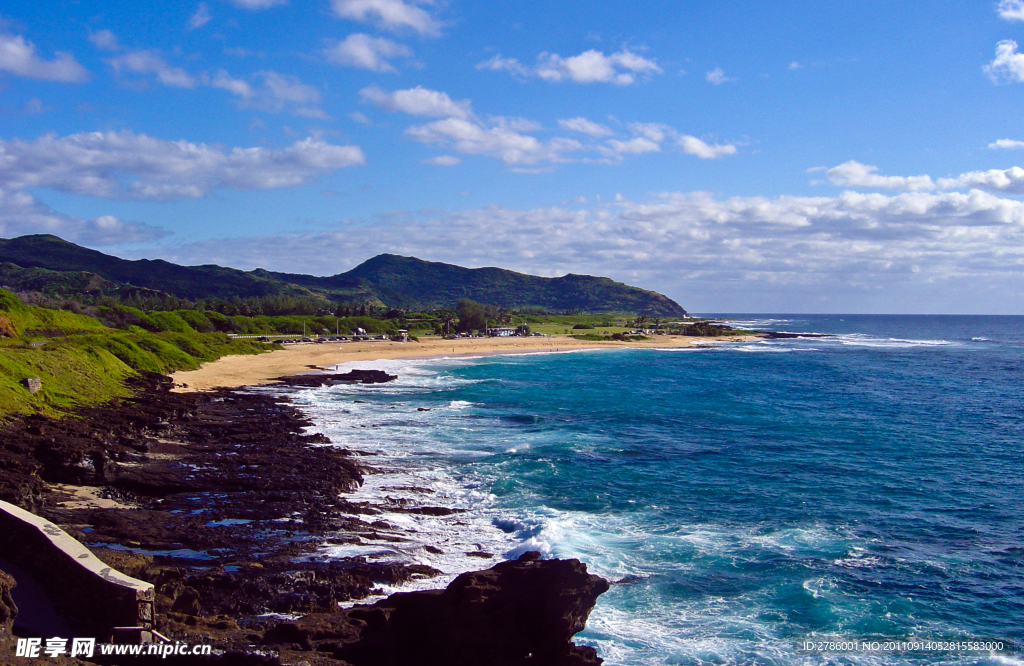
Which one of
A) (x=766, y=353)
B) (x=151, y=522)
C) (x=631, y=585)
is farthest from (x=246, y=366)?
(x=766, y=353)

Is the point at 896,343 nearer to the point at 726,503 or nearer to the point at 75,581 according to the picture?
the point at 726,503

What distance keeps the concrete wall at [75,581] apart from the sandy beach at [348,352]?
2974 cm

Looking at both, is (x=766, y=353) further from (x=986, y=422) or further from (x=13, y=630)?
(x=13, y=630)

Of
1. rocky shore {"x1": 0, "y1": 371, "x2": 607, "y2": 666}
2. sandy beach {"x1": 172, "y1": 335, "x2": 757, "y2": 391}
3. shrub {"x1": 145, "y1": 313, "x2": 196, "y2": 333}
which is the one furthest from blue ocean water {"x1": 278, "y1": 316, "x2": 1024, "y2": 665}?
shrub {"x1": 145, "y1": 313, "x2": 196, "y2": 333}

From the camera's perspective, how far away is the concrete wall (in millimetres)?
7969

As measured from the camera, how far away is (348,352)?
224ft

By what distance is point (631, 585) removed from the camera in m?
12.8

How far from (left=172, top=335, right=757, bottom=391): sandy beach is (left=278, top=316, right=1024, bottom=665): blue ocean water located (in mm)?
8451

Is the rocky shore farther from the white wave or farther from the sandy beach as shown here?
the white wave

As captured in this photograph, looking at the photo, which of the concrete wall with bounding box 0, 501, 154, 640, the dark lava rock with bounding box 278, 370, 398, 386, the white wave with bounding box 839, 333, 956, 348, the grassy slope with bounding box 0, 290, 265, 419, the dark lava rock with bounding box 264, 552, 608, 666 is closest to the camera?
the concrete wall with bounding box 0, 501, 154, 640

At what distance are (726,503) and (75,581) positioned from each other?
15721 mm

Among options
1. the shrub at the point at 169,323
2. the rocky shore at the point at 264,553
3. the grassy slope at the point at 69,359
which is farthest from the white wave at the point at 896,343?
the rocky shore at the point at 264,553

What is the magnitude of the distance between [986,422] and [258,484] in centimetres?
3491

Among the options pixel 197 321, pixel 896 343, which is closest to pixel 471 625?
pixel 197 321
